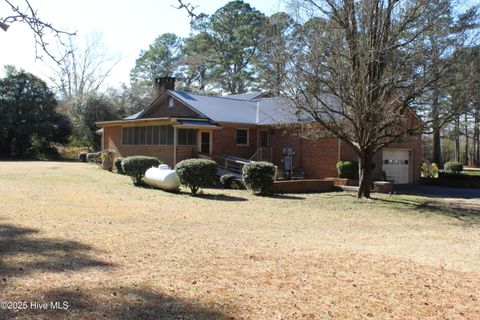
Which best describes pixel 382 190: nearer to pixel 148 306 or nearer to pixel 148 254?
pixel 148 254

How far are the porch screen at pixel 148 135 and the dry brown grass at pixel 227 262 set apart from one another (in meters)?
11.2

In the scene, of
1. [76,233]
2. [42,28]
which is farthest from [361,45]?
[42,28]

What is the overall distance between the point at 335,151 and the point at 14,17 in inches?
758

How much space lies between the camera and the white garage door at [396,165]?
82.0 ft

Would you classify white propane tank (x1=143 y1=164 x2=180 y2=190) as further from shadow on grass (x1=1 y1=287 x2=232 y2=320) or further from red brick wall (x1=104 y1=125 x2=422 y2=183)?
shadow on grass (x1=1 y1=287 x2=232 y2=320)

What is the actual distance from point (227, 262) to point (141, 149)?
20318 mm

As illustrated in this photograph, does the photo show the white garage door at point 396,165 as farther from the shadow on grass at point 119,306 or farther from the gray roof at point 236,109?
the shadow on grass at point 119,306

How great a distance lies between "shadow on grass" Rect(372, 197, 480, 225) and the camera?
540 inches

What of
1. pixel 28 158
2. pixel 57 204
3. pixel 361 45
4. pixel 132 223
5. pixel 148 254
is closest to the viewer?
pixel 148 254

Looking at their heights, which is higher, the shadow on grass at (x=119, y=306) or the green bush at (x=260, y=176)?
the green bush at (x=260, y=176)

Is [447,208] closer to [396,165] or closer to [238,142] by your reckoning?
[396,165]

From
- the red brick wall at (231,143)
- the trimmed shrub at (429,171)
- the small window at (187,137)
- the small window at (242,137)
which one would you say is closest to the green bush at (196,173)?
the small window at (187,137)

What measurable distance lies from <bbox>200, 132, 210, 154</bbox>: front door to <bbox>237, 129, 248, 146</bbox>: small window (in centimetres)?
191

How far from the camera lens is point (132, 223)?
9617 millimetres
